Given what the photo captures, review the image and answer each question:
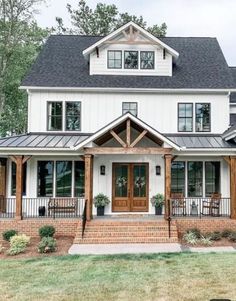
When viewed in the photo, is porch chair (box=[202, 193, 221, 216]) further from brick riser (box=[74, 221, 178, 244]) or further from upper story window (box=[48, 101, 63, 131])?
upper story window (box=[48, 101, 63, 131])

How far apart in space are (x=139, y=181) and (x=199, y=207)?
10.1 feet

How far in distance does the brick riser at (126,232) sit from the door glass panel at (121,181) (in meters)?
2.80

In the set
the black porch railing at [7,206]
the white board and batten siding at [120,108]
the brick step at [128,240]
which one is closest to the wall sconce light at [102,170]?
the white board and batten siding at [120,108]

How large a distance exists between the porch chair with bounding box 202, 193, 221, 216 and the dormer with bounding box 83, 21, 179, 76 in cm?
685

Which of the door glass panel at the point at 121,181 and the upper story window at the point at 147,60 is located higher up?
the upper story window at the point at 147,60

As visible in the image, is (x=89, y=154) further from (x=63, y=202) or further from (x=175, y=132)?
(x=175, y=132)

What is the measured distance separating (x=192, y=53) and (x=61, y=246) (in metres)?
13.9

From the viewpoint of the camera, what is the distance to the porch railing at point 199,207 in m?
16.2

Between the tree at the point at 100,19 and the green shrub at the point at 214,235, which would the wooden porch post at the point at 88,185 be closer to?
the green shrub at the point at 214,235

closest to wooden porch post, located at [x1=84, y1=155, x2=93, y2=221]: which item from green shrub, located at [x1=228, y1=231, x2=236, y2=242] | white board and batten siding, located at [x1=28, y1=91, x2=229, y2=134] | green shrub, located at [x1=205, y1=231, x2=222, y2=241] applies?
white board and batten siding, located at [x1=28, y1=91, x2=229, y2=134]

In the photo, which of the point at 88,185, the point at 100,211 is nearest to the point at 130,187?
the point at 100,211

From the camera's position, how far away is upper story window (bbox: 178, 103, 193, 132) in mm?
17734

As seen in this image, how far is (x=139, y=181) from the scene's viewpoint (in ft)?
55.6

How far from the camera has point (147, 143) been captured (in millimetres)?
16922
